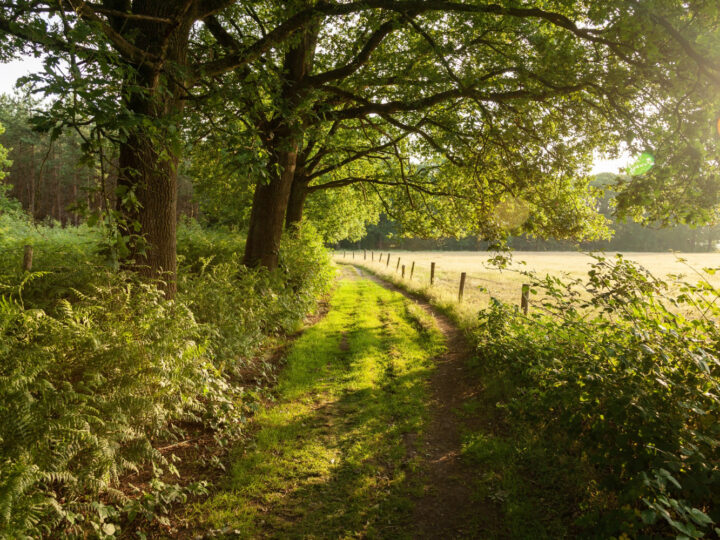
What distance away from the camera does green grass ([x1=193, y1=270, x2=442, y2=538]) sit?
395cm

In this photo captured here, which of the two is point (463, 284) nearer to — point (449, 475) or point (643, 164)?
point (643, 164)

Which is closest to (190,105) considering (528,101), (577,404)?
(528,101)

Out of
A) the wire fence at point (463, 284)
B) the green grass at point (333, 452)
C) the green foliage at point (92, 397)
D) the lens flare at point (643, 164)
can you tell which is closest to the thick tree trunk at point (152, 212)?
the green foliage at point (92, 397)

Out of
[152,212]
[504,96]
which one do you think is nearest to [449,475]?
[152,212]

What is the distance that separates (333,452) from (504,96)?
7.94 meters

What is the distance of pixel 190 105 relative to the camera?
7.23 m

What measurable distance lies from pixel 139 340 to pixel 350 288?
17.7 m

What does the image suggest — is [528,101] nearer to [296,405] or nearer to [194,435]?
[296,405]

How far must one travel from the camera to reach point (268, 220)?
11.5m

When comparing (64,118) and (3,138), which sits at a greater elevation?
(3,138)

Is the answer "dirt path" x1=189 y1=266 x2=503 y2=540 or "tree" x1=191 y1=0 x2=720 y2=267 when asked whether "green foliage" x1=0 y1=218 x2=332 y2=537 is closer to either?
"dirt path" x1=189 y1=266 x2=503 y2=540

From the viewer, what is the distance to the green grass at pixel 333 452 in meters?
3.95

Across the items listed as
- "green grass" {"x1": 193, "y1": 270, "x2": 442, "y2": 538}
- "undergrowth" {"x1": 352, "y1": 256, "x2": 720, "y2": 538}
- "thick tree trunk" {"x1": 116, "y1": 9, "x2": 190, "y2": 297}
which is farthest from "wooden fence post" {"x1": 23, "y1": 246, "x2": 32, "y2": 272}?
"undergrowth" {"x1": 352, "y1": 256, "x2": 720, "y2": 538}

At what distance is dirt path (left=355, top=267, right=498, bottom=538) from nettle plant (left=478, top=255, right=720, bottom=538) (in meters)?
1.08
